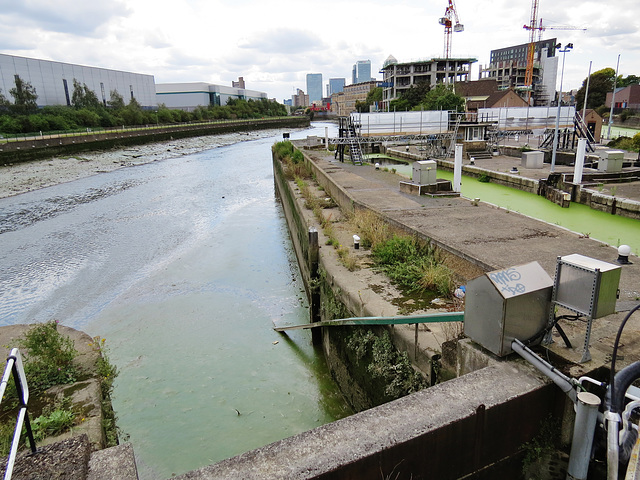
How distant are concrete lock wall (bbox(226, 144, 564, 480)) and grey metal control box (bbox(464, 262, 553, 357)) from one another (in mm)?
234

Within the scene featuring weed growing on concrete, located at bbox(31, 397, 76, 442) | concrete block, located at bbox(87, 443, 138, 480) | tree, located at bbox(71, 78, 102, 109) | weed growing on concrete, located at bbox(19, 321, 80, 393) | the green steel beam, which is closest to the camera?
concrete block, located at bbox(87, 443, 138, 480)

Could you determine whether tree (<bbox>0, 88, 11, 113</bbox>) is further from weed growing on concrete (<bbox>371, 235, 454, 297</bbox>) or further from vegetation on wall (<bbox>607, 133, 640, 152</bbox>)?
vegetation on wall (<bbox>607, 133, 640, 152</bbox>)

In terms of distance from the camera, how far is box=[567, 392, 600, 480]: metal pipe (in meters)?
3.18

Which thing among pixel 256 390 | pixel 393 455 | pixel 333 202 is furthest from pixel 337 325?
pixel 333 202

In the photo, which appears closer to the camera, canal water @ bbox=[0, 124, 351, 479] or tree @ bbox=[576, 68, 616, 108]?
canal water @ bbox=[0, 124, 351, 479]

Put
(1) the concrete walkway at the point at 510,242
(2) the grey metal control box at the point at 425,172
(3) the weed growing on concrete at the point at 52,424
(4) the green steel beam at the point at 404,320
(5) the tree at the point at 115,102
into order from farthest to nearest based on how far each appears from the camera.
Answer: (5) the tree at the point at 115,102
(2) the grey metal control box at the point at 425,172
(3) the weed growing on concrete at the point at 52,424
(4) the green steel beam at the point at 404,320
(1) the concrete walkway at the point at 510,242

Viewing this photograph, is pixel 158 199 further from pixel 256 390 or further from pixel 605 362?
pixel 605 362

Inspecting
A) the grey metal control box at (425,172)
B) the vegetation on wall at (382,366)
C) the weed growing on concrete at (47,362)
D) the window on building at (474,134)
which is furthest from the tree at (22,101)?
the vegetation on wall at (382,366)

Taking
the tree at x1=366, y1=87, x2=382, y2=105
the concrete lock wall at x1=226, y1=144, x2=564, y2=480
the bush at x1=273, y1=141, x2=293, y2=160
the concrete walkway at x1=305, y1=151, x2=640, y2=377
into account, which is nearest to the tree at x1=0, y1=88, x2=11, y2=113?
the bush at x1=273, y1=141, x2=293, y2=160

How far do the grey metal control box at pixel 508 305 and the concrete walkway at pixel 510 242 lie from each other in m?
0.45

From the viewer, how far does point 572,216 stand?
12.0 m

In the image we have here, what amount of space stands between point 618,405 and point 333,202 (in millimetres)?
12589

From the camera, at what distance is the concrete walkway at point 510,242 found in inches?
165

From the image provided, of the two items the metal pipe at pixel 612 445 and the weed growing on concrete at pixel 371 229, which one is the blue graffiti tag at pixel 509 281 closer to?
the metal pipe at pixel 612 445
